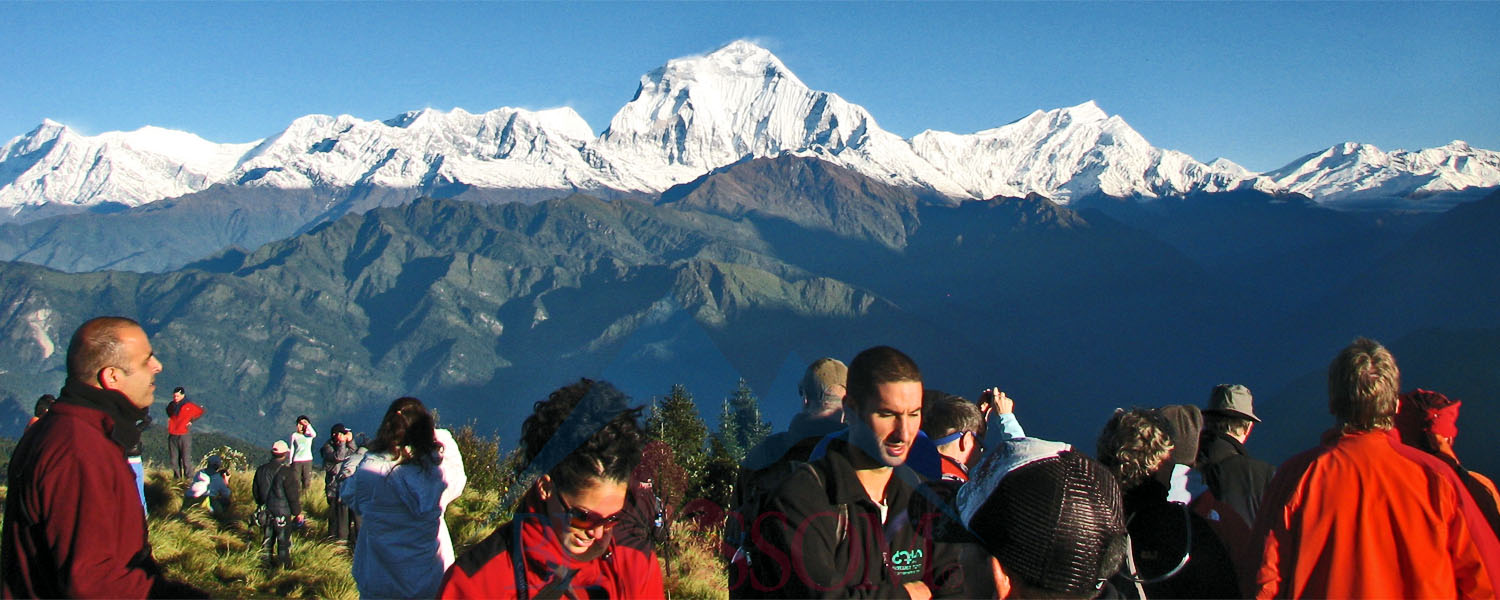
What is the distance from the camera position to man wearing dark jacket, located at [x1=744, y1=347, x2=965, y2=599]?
352 centimetres

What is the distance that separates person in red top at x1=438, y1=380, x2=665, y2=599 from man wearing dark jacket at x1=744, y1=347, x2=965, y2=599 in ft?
1.82

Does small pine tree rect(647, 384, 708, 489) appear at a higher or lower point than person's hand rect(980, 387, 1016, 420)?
lower

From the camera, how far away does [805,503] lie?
3.53 m

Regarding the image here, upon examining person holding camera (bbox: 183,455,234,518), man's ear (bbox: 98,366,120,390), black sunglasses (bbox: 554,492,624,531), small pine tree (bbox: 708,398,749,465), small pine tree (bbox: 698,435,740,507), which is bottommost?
small pine tree (bbox: 708,398,749,465)

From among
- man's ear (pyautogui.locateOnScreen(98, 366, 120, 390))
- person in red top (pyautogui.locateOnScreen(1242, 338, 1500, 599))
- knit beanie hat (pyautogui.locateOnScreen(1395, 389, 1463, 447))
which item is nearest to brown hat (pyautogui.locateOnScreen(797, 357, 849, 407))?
person in red top (pyautogui.locateOnScreen(1242, 338, 1500, 599))

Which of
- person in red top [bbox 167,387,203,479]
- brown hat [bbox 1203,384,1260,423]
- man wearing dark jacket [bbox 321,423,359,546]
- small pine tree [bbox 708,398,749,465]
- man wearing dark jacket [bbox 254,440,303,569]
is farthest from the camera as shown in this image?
small pine tree [bbox 708,398,749,465]

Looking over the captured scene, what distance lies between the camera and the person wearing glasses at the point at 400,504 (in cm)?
534

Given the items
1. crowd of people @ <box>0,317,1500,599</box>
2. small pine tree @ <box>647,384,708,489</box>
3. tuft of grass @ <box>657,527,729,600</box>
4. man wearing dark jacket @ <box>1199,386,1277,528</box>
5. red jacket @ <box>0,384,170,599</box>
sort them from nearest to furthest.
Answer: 1. crowd of people @ <box>0,317,1500,599</box>
2. red jacket @ <box>0,384,170,599</box>
3. man wearing dark jacket @ <box>1199,386,1277,528</box>
4. tuft of grass @ <box>657,527,729,600</box>
5. small pine tree @ <box>647,384,708,489</box>

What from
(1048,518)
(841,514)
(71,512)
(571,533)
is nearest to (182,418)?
(71,512)

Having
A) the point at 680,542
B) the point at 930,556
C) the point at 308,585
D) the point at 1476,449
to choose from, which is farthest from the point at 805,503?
the point at 1476,449

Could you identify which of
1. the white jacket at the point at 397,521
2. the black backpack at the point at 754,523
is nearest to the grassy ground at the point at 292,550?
the white jacket at the point at 397,521

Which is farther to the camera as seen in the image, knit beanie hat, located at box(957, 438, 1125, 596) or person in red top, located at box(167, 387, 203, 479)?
person in red top, located at box(167, 387, 203, 479)

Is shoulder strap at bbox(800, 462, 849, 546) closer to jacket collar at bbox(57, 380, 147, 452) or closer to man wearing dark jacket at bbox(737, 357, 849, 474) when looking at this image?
man wearing dark jacket at bbox(737, 357, 849, 474)

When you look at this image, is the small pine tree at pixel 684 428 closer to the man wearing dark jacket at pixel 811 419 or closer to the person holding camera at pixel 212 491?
the person holding camera at pixel 212 491
